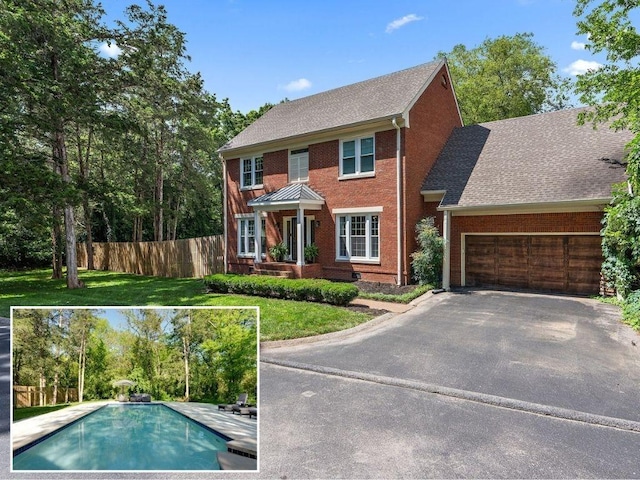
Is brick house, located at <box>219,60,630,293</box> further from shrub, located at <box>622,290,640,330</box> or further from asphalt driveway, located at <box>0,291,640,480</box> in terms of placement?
asphalt driveway, located at <box>0,291,640,480</box>

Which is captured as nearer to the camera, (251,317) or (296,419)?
(251,317)

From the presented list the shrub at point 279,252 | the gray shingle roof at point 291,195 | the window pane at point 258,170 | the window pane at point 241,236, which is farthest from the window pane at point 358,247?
the window pane at point 241,236

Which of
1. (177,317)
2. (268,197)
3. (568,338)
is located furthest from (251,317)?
(268,197)

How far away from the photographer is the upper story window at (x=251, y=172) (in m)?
19.4

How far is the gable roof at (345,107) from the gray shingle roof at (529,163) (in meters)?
3.21

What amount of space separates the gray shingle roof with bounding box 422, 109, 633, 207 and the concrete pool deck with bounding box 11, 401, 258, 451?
42.4 ft

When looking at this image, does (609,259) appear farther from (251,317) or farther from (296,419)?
(251,317)

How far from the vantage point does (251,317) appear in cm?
246

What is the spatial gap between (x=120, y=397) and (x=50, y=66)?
19614mm

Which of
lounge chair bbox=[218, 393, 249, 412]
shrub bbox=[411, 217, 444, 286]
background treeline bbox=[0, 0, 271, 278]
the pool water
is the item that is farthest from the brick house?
the pool water

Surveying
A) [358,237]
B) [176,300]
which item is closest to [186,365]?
[176,300]

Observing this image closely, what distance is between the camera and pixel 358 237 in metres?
15.9

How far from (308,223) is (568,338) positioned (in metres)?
11.2

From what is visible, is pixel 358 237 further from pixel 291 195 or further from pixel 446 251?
pixel 446 251
